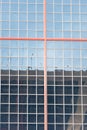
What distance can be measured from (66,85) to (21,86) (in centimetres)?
168

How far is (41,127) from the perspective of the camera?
15281 millimetres

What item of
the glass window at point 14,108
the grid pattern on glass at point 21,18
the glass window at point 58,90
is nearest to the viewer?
the glass window at point 14,108

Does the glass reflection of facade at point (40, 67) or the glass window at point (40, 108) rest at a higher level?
the glass reflection of facade at point (40, 67)

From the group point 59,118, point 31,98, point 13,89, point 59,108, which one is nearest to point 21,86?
point 13,89

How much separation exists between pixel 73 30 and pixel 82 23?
0.44 m

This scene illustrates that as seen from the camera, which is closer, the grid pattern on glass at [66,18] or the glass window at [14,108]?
the glass window at [14,108]

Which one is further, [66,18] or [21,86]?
[66,18]

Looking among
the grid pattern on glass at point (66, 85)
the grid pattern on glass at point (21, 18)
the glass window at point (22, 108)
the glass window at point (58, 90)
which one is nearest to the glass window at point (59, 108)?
the grid pattern on glass at point (66, 85)

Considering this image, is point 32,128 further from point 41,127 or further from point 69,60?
point 69,60

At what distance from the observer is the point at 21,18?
15492 millimetres

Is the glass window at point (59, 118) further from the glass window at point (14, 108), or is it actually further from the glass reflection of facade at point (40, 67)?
the glass window at point (14, 108)

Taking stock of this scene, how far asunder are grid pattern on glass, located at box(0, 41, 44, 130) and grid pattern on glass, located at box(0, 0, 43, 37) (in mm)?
452

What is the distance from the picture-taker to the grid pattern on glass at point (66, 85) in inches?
602

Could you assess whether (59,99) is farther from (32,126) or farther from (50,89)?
(32,126)
